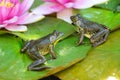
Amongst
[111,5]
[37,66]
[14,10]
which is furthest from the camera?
[111,5]

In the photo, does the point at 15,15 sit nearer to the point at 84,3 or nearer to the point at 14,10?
the point at 14,10

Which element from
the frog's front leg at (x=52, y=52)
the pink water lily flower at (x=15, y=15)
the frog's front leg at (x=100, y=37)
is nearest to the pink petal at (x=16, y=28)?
the pink water lily flower at (x=15, y=15)

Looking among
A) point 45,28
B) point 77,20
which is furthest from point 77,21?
point 45,28

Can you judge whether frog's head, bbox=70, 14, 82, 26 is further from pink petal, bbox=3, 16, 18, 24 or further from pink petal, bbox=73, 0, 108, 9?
pink petal, bbox=3, 16, 18, 24

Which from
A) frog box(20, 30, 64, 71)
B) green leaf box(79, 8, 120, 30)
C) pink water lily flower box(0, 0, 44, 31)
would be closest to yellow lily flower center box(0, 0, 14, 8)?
pink water lily flower box(0, 0, 44, 31)

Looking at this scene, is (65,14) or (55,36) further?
(65,14)

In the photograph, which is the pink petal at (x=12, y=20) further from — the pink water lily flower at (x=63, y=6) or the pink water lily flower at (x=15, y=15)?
the pink water lily flower at (x=63, y=6)

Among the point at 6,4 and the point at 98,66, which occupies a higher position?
the point at 6,4
